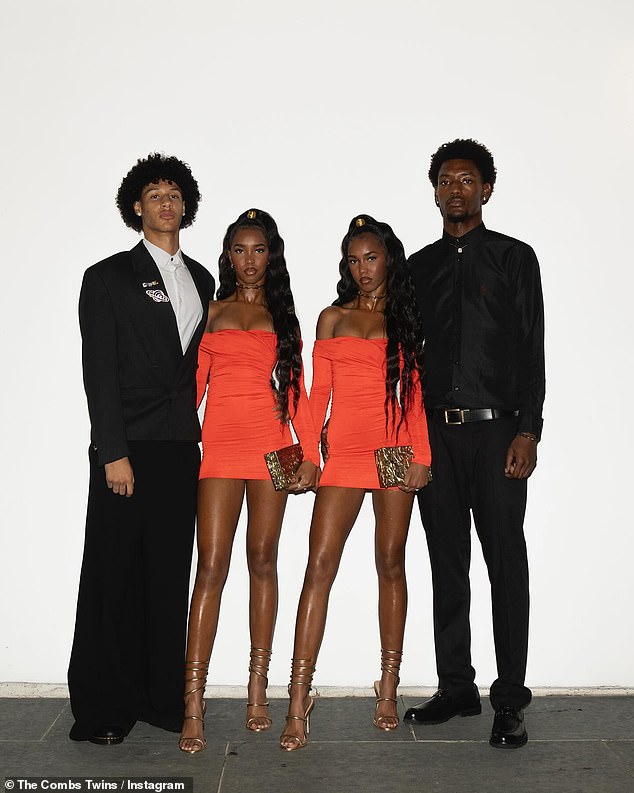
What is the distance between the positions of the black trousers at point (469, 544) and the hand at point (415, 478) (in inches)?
6.8

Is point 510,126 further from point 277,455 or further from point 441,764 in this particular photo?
point 441,764

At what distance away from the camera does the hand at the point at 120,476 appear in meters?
3.37

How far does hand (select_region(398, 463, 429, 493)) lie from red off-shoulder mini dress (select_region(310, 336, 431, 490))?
0.03 metres

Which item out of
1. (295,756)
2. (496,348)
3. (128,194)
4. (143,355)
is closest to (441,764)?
(295,756)

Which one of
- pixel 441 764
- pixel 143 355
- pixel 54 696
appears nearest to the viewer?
pixel 441 764

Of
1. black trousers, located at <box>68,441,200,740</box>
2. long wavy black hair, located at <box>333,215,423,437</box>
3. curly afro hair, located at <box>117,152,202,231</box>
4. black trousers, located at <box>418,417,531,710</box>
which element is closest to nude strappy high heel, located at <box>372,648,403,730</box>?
black trousers, located at <box>418,417,531,710</box>

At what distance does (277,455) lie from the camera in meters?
3.49

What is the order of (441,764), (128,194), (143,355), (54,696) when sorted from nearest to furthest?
1. (441,764)
2. (143,355)
3. (128,194)
4. (54,696)

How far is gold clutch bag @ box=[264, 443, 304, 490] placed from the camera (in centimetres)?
347

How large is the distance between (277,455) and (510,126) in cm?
187

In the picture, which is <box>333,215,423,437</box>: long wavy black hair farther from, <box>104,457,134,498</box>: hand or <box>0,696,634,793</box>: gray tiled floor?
<box>0,696,634,793</box>: gray tiled floor

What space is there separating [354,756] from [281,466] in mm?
1066

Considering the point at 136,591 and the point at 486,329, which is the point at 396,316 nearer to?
the point at 486,329

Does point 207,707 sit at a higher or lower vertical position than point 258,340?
lower
